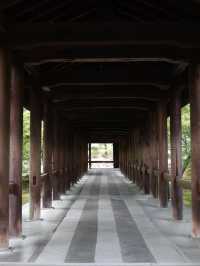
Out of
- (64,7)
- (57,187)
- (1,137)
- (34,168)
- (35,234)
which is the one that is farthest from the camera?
(57,187)

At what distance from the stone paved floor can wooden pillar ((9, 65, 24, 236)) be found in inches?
14.8

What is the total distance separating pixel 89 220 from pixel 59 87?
377 centimetres

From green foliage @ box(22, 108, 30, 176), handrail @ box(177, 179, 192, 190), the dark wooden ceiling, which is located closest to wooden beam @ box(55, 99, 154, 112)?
the dark wooden ceiling

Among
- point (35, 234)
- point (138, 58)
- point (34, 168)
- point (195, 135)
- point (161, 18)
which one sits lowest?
point (35, 234)

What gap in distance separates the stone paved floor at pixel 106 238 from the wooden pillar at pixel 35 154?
0.38 meters

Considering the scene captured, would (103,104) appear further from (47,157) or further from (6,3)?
(6,3)

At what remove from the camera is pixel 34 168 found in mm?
9734

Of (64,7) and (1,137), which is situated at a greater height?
(64,7)

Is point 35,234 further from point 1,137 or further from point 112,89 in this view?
point 112,89

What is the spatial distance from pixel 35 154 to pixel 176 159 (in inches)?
122

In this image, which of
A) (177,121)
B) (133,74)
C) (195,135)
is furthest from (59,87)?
(195,135)

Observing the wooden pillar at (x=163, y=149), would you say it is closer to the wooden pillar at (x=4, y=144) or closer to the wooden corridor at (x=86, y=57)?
the wooden corridor at (x=86, y=57)

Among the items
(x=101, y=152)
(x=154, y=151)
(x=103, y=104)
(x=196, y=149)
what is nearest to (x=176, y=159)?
(x=196, y=149)

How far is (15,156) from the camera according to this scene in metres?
7.77
